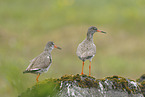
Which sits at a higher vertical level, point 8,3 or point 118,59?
point 8,3

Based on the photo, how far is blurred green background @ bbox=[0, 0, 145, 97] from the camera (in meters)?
18.6

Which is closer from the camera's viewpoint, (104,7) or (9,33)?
(9,33)

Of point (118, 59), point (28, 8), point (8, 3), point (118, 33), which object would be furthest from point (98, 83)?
point (8, 3)

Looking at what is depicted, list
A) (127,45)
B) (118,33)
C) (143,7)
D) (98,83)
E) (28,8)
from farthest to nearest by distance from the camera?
1. (28,8)
2. (143,7)
3. (118,33)
4. (127,45)
5. (98,83)

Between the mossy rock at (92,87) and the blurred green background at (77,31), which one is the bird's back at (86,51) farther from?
the blurred green background at (77,31)

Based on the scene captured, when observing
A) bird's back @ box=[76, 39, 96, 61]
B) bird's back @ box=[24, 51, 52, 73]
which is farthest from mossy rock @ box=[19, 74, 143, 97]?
bird's back @ box=[76, 39, 96, 61]

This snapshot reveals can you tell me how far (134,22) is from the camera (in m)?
28.3

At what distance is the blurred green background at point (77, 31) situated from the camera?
1863 centimetres

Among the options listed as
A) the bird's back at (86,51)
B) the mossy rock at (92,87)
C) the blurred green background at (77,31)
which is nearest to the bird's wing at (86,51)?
the bird's back at (86,51)

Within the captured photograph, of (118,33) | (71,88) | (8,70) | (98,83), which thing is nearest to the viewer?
(8,70)

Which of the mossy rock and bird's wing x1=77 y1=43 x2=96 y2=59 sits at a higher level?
bird's wing x1=77 y1=43 x2=96 y2=59

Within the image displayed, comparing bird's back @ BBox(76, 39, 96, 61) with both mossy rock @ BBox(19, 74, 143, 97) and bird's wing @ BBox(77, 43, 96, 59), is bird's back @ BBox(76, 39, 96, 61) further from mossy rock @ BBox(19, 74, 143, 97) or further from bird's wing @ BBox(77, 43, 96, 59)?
mossy rock @ BBox(19, 74, 143, 97)

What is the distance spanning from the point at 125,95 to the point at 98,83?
49 centimetres

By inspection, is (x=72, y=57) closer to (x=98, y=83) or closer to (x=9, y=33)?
(x=9, y=33)
